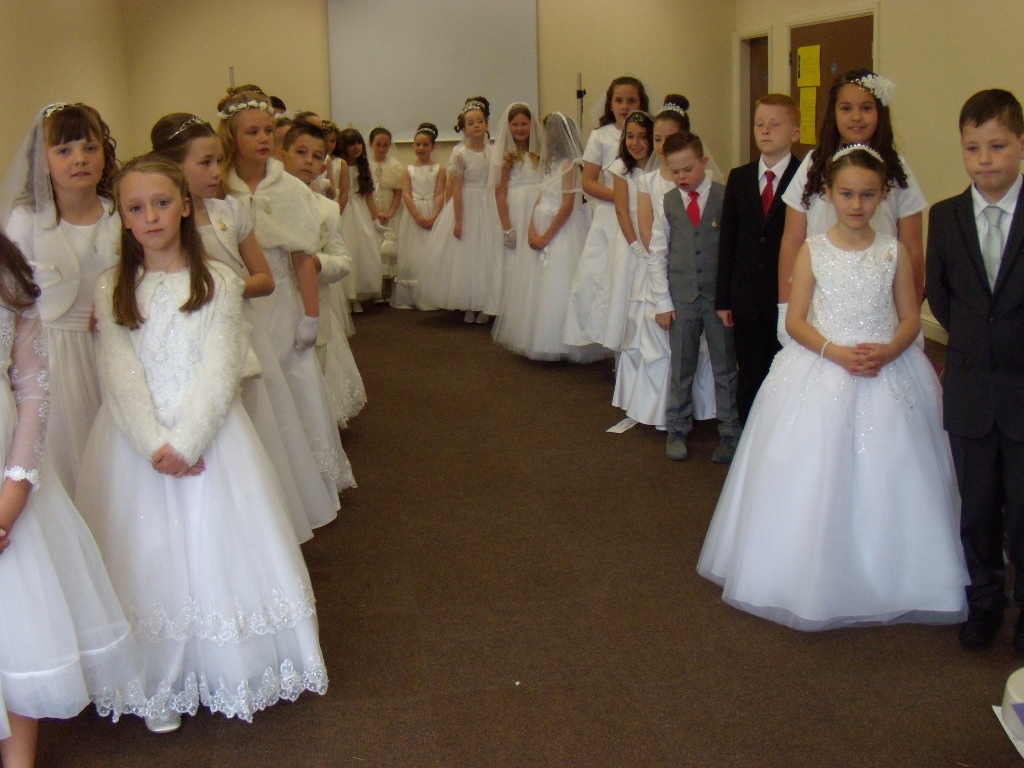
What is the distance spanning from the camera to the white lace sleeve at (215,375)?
2605 millimetres

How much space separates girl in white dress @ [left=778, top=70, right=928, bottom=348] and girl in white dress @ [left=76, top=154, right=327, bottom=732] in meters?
1.82

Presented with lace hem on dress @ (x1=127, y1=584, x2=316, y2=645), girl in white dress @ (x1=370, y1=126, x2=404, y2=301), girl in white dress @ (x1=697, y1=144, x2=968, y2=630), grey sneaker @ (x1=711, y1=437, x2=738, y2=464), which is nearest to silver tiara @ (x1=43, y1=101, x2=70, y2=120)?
lace hem on dress @ (x1=127, y1=584, x2=316, y2=645)

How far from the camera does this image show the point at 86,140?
9.77 ft

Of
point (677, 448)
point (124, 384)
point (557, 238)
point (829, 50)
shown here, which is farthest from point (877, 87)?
point (829, 50)

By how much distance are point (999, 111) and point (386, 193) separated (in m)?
7.76

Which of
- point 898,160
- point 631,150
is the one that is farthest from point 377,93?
point 898,160

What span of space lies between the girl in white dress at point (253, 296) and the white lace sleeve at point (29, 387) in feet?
2.34

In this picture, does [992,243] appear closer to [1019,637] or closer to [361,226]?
[1019,637]

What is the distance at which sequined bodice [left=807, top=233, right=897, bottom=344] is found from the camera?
3.18 m

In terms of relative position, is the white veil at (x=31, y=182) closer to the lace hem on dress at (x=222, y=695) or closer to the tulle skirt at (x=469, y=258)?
the lace hem on dress at (x=222, y=695)

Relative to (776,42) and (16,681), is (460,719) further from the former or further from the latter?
(776,42)

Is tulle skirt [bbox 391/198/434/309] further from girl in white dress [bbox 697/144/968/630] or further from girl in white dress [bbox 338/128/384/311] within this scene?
girl in white dress [bbox 697/144/968/630]

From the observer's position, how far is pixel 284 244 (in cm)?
389

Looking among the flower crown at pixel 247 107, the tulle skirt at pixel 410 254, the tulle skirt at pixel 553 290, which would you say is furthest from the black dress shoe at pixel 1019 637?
the tulle skirt at pixel 410 254
